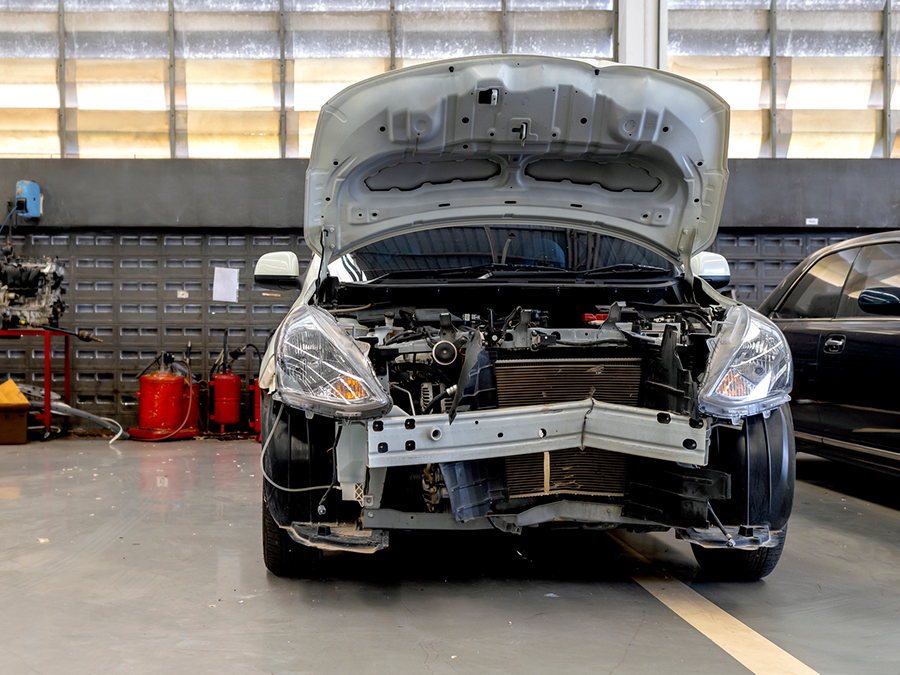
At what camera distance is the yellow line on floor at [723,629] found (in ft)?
6.53

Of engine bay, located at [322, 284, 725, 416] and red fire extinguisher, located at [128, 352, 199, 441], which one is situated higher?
engine bay, located at [322, 284, 725, 416]

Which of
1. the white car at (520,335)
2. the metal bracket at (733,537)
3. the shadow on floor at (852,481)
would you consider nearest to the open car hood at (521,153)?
the white car at (520,335)

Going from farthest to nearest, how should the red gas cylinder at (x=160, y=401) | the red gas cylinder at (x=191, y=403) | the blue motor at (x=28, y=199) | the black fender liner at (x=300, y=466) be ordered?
the blue motor at (x=28, y=199)
the red gas cylinder at (x=191, y=403)
the red gas cylinder at (x=160, y=401)
the black fender liner at (x=300, y=466)

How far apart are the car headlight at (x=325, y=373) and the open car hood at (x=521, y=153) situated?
33.8 inches

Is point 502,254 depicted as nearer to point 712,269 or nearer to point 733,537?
point 712,269

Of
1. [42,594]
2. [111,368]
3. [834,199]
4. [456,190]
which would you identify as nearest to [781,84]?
[834,199]

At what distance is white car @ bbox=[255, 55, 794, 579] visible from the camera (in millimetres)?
2254

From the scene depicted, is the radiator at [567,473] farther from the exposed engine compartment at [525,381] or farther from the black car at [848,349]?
the black car at [848,349]

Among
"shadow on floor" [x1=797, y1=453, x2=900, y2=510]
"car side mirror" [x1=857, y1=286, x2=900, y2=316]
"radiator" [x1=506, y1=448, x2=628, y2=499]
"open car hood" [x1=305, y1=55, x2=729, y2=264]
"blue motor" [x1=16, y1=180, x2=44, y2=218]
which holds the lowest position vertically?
"shadow on floor" [x1=797, y1=453, x2=900, y2=510]

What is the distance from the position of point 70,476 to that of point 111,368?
3.03 metres

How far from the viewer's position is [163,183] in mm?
7562

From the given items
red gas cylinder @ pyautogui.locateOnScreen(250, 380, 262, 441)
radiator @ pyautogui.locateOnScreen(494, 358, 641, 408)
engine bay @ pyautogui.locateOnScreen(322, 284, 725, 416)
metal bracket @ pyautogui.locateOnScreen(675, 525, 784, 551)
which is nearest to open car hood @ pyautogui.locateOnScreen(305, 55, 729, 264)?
engine bay @ pyautogui.locateOnScreen(322, 284, 725, 416)

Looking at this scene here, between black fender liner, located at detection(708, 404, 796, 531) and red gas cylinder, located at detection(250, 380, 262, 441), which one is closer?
black fender liner, located at detection(708, 404, 796, 531)

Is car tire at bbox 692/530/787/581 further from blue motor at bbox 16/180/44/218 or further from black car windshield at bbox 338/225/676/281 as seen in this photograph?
blue motor at bbox 16/180/44/218
